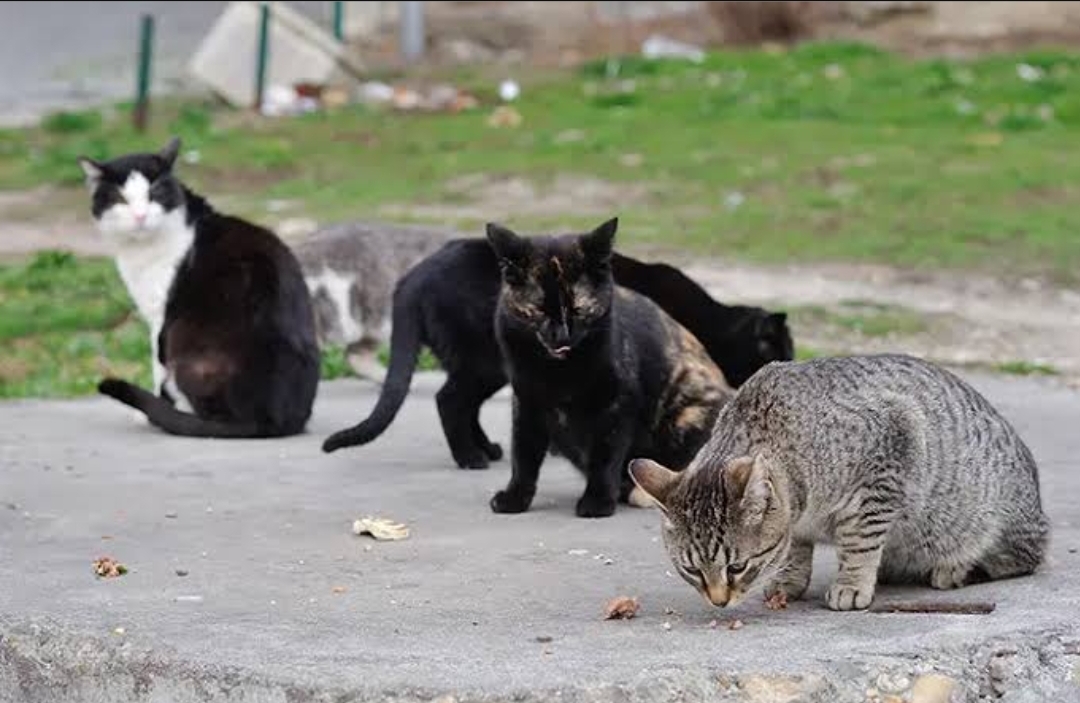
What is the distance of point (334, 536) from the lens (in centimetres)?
568

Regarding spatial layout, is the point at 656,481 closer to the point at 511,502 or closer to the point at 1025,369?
the point at 511,502

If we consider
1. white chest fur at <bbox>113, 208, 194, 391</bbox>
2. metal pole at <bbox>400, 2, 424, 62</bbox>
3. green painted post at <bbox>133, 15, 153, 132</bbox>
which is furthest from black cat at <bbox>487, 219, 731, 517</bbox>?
metal pole at <bbox>400, 2, 424, 62</bbox>

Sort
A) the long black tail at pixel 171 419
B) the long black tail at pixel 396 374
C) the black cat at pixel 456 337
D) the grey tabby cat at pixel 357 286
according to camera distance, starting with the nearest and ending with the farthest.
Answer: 1. the long black tail at pixel 396 374
2. the black cat at pixel 456 337
3. the long black tail at pixel 171 419
4. the grey tabby cat at pixel 357 286

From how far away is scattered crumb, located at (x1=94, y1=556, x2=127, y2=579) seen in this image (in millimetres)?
5145

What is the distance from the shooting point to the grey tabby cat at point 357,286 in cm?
919

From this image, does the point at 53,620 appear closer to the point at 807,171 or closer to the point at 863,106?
the point at 807,171

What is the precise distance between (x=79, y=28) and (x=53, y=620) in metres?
15.9

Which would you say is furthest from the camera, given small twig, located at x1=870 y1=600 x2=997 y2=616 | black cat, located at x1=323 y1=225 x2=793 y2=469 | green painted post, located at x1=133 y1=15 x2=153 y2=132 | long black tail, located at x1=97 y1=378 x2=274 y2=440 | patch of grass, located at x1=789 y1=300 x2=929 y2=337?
green painted post, located at x1=133 y1=15 x2=153 y2=132

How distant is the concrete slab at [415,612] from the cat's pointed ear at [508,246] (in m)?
0.75

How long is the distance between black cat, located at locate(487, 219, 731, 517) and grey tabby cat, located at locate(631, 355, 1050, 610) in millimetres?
1036

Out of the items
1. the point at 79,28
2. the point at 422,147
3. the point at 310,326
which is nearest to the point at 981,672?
the point at 310,326

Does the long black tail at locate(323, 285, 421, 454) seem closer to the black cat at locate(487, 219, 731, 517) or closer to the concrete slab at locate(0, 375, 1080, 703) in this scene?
the concrete slab at locate(0, 375, 1080, 703)

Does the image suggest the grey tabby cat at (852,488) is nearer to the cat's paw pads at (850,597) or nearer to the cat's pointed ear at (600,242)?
the cat's paw pads at (850,597)

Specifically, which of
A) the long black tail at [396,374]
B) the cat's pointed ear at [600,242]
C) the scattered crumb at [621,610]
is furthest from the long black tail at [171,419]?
the scattered crumb at [621,610]
